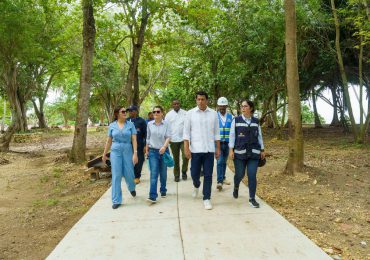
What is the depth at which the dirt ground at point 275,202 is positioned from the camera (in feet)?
16.0

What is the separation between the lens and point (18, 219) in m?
6.50

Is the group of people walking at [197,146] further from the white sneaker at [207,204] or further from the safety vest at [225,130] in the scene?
the safety vest at [225,130]

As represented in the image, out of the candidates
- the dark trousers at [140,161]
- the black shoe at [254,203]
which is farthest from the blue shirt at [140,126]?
the black shoe at [254,203]

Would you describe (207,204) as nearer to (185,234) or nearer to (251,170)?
(251,170)

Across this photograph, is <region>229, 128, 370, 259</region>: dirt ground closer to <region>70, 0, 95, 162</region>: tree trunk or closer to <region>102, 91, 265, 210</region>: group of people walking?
<region>102, 91, 265, 210</region>: group of people walking

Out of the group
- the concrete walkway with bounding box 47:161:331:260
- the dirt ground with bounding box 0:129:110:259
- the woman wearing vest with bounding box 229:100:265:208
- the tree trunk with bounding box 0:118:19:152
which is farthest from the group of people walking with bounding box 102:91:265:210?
the tree trunk with bounding box 0:118:19:152

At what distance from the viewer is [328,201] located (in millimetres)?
6402

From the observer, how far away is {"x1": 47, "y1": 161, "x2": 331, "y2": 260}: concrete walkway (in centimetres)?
402

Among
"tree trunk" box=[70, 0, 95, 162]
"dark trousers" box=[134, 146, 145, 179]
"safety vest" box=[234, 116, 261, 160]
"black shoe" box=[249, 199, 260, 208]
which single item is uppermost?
"tree trunk" box=[70, 0, 95, 162]

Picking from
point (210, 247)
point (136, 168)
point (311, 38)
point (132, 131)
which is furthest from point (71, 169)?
point (311, 38)

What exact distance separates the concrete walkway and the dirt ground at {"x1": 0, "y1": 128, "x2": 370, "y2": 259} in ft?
1.53

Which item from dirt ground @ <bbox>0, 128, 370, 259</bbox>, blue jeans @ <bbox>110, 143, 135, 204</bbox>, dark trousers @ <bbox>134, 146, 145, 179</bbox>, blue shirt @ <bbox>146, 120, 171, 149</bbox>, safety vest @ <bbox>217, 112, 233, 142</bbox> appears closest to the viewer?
dirt ground @ <bbox>0, 128, 370, 259</bbox>

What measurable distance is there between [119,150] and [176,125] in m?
2.35

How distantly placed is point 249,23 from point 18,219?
12.5 meters
